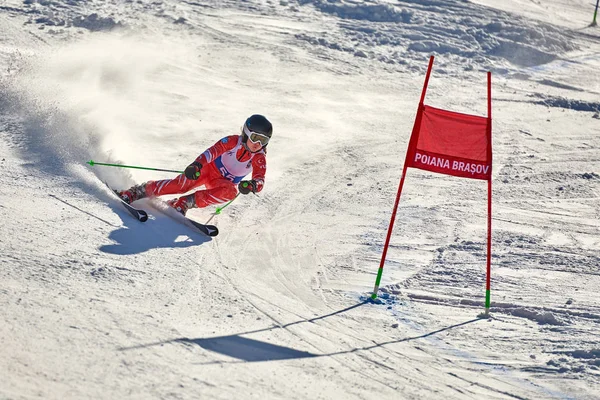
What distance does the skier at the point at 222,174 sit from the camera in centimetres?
904

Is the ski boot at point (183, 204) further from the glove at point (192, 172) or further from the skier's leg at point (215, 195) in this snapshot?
the glove at point (192, 172)

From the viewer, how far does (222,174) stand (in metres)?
9.48

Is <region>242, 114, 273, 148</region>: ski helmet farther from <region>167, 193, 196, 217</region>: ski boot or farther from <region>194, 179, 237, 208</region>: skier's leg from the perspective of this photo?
<region>167, 193, 196, 217</region>: ski boot

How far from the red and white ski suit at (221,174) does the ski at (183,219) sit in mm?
131

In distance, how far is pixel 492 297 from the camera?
26.3 ft

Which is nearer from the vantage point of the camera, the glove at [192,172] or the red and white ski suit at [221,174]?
the glove at [192,172]

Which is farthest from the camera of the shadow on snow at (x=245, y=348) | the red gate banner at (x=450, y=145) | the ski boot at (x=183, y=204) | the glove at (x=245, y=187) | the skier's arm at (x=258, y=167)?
the skier's arm at (x=258, y=167)

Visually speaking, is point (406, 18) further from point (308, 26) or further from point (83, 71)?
point (83, 71)

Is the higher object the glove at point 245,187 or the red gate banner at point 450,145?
the red gate banner at point 450,145

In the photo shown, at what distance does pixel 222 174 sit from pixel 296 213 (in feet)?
3.39

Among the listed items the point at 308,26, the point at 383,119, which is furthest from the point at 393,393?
the point at 308,26

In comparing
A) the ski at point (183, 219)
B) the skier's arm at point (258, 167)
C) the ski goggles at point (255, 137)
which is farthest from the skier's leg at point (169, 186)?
the ski goggles at point (255, 137)

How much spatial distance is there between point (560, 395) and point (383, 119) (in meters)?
7.75

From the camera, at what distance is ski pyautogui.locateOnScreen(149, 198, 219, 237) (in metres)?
8.68
